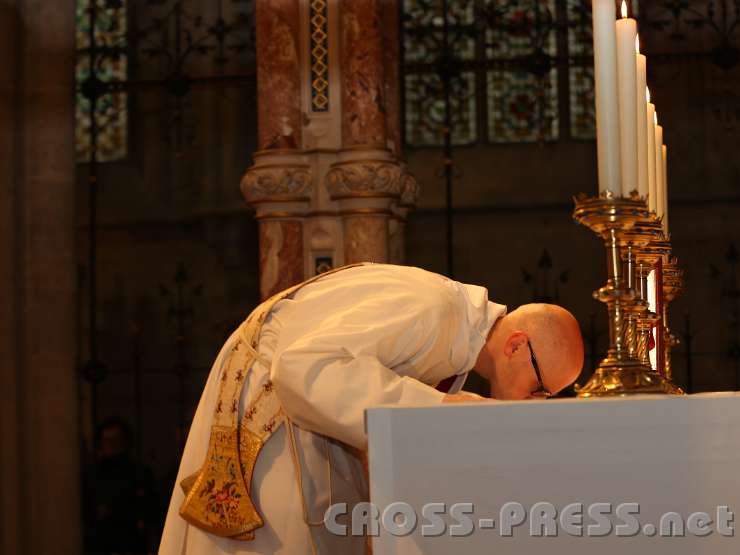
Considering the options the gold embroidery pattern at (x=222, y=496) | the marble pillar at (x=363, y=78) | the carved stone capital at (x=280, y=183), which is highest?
the marble pillar at (x=363, y=78)

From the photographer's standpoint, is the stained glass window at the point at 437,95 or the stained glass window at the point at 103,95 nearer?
the stained glass window at the point at 103,95

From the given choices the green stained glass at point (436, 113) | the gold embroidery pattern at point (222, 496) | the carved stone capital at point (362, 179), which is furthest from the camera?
the green stained glass at point (436, 113)

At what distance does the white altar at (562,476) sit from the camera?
1.96m

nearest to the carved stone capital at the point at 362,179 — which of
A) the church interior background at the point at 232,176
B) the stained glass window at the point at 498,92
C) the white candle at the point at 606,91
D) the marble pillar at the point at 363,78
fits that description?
the marble pillar at the point at 363,78

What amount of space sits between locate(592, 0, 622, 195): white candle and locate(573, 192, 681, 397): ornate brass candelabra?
54 millimetres

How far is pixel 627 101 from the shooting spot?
94.9 inches

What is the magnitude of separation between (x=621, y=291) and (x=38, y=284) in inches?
229

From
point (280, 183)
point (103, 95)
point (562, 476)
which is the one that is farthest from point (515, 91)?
point (562, 476)

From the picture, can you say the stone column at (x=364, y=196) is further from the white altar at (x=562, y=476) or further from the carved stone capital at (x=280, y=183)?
the white altar at (x=562, y=476)

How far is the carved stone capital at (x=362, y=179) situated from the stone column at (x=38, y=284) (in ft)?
6.23

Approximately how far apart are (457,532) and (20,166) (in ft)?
20.4

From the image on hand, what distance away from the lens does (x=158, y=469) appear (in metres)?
14.0

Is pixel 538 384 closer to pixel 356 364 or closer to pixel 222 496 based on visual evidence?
pixel 356 364

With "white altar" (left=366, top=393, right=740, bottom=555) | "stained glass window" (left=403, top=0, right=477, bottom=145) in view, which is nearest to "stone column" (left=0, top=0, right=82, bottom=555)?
"stained glass window" (left=403, top=0, right=477, bottom=145)
